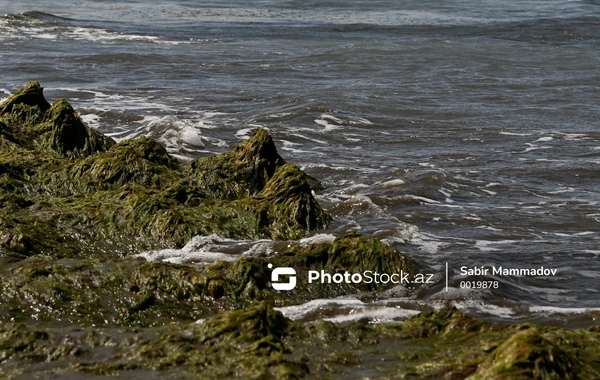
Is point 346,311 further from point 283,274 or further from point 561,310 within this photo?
point 561,310

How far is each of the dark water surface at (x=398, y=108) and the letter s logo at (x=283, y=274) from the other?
0.49 metres

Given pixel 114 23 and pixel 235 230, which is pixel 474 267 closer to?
pixel 235 230

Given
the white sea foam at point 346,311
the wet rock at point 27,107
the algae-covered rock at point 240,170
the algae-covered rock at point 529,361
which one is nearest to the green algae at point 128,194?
the algae-covered rock at point 240,170

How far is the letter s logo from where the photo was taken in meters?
7.04

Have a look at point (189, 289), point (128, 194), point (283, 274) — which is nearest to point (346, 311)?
point (283, 274)

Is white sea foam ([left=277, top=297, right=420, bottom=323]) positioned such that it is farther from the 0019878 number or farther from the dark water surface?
the 0019878 number

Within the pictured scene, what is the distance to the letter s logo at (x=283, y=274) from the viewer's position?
23.1 feet

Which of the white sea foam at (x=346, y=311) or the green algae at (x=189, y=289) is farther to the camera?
the white sea foam at (x=346, y=311)

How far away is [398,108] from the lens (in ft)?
58.0

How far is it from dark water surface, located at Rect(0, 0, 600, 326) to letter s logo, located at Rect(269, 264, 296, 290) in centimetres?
49

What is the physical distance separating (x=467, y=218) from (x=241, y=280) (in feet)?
13.9

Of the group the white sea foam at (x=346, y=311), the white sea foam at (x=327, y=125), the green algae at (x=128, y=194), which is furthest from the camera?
the white sea foam at (x=327, y=125)

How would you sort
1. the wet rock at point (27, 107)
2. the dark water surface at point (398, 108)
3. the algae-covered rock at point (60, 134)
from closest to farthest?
the dark water surface at point (398, 108), the algae-covered rock at point (60, 134), the wet rock at point (27, 107)

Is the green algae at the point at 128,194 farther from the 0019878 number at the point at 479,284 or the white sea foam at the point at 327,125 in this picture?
the white sea foam at the point at 327,125
